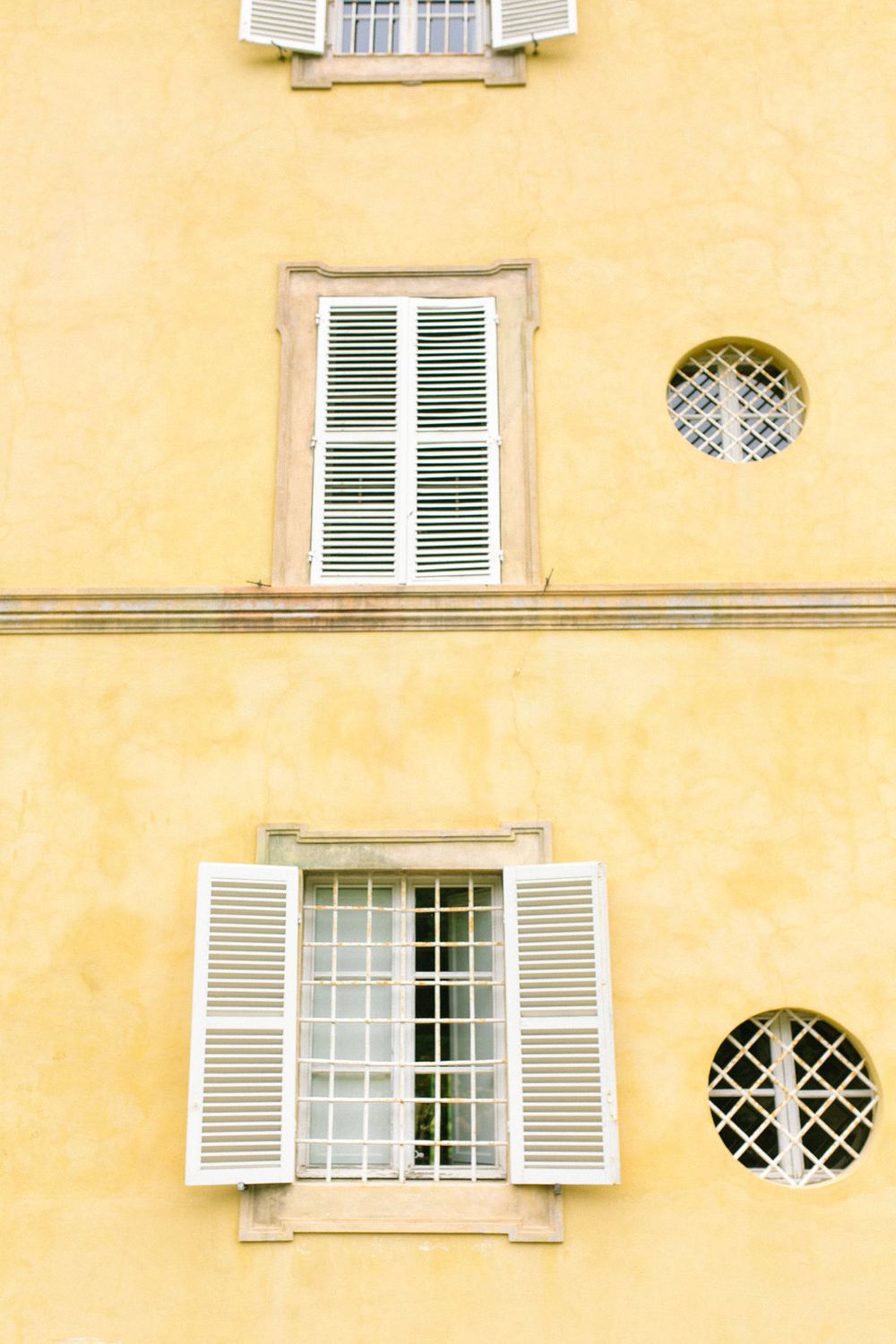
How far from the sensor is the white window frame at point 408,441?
23.9 ft

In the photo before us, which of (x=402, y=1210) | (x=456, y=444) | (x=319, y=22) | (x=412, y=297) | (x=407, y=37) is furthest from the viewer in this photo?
(x=407, y=37)

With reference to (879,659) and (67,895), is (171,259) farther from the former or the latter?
(879,659)

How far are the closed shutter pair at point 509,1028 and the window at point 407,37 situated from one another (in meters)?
4.69

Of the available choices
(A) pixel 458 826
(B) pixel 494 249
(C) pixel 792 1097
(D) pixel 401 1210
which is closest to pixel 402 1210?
(D) pixel 401 1210

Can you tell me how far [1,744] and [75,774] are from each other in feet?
1.35

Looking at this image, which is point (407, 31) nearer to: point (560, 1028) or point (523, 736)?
point (523, 736)

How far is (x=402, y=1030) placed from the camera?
21.7ft

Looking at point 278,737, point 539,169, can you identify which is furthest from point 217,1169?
point 539,169

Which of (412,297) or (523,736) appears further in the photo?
(412,297)

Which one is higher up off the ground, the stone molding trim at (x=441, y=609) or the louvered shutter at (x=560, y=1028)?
the stone molding trim at (x=441, y=609)

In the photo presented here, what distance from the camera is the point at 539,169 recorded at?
7930 mm

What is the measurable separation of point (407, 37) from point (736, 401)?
9.78ft

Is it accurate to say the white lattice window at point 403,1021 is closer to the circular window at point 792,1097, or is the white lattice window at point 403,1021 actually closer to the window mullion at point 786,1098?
the circular window at point 792,1097

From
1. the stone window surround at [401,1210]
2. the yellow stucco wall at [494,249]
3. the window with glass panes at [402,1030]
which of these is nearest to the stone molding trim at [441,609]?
the yellow stucco wall at [494,249]
